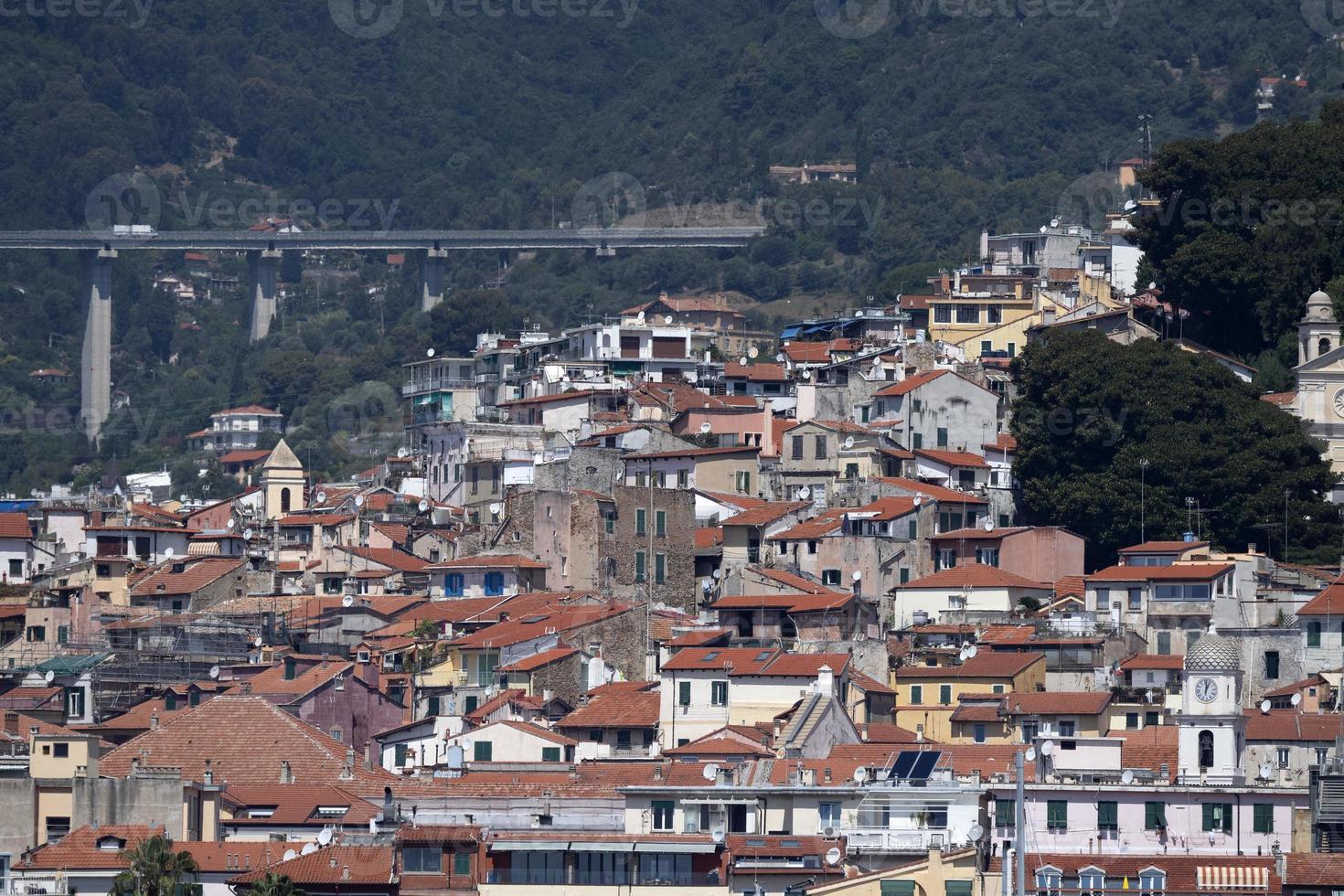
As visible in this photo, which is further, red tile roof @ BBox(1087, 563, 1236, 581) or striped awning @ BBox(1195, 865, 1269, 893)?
red tile roof @ BBox(1087, 563, 1236, 581)

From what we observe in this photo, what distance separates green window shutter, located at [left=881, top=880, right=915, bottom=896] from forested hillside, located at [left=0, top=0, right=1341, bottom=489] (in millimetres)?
61827

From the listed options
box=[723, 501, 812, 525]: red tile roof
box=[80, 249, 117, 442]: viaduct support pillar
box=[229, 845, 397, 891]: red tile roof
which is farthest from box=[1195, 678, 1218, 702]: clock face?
box=[80, 249, 117, 442]: viaduct support pillar

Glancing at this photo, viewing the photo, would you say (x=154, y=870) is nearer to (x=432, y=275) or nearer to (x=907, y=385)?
(x=907, y=385)

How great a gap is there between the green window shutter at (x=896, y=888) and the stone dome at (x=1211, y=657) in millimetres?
9264

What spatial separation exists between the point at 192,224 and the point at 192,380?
22.2 meters

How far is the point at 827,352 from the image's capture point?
271ft

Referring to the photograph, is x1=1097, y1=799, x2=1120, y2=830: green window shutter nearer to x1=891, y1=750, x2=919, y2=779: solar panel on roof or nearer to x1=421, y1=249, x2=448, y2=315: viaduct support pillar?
x1=891, y1=750, x2=919, y2=779: solar panel on roof

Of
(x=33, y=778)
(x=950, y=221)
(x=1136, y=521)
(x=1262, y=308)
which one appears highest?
(x=950, y=221)

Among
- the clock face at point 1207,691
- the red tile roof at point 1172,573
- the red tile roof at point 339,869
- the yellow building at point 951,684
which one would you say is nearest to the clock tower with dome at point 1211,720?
the clock face at point 1207,691

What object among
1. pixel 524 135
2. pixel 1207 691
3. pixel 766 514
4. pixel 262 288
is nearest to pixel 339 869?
pixel 1207 691

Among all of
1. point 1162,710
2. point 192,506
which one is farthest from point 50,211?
point 1162,710

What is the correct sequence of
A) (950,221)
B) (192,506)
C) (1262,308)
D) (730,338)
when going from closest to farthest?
1. (1262,308)
2. (192,506)
3. (730,338)
4. (950,221)

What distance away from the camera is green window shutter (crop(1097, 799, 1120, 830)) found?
145ft

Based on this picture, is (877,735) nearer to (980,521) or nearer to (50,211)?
(980,521)
